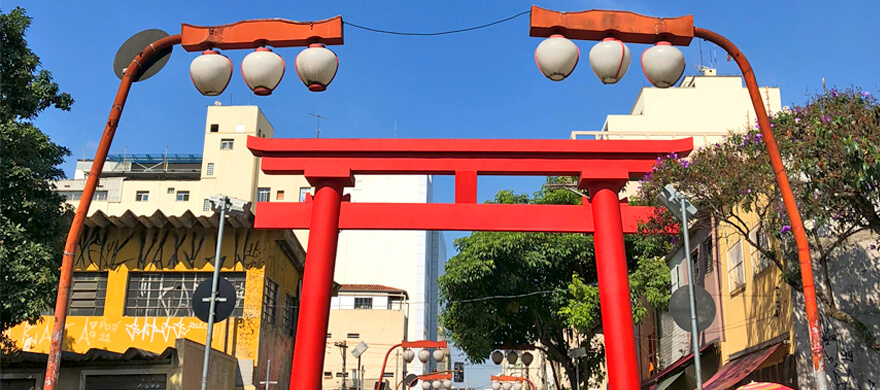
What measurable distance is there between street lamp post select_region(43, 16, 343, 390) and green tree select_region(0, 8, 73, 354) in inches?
221

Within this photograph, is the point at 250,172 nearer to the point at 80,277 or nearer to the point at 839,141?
the point at 80,277

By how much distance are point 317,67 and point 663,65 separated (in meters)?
3.61

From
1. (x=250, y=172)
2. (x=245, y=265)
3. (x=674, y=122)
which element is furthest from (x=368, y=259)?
(x=245, y=265)

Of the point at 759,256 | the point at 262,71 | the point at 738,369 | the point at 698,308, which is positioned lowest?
the point at 738,369

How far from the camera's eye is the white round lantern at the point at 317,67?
29.5 feet

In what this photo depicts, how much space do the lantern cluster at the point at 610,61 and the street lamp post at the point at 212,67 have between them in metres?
2.32

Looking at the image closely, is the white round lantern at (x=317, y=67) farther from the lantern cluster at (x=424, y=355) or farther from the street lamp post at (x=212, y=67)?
the lantern cluster at (x=424, y=355)

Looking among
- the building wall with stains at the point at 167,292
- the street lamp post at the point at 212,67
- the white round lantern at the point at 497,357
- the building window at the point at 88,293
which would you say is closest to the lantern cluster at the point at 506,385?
the white round lantern at the point at 497,357

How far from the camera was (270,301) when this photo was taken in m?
24.7

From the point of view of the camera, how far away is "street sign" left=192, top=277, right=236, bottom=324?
35.9 feet

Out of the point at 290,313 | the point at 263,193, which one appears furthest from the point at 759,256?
the point at 263,193

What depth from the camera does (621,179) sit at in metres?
14.2

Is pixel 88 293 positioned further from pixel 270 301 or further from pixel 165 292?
pixel 270 301

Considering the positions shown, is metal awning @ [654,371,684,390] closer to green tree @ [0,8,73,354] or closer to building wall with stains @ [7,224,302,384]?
building wall with stains @ [7,224,302,384]
